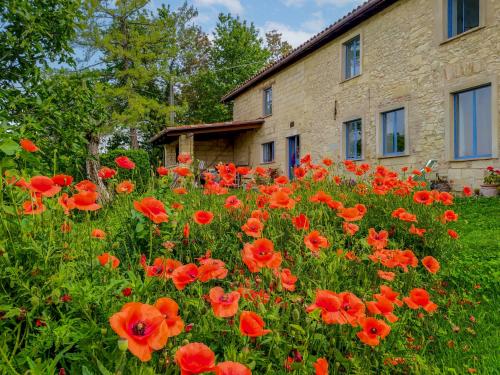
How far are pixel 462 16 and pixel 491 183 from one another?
3.95m

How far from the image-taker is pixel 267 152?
51.7ft

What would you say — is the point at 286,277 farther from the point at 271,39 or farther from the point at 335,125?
the point at 271,39

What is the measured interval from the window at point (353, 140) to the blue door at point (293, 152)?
2.63m

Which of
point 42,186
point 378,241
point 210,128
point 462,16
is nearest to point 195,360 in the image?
point 42,186

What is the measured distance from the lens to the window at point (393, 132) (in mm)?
9297

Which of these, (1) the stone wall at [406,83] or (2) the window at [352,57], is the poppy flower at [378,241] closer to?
(1) the stone wall at [406,83]

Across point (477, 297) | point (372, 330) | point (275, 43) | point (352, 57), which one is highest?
point (275, 43)

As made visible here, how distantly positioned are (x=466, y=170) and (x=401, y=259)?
713 centimetres

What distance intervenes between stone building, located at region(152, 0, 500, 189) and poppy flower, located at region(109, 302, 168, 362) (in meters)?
8.22

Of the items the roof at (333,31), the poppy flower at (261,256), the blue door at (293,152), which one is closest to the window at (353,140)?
the blue door at (293,152)

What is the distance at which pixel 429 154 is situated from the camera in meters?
8.35

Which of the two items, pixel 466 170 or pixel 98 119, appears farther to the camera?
pixel 466 170

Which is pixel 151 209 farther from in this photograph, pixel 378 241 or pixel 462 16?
pixel 462 16

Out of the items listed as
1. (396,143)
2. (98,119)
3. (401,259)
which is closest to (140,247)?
A: (401,259)
